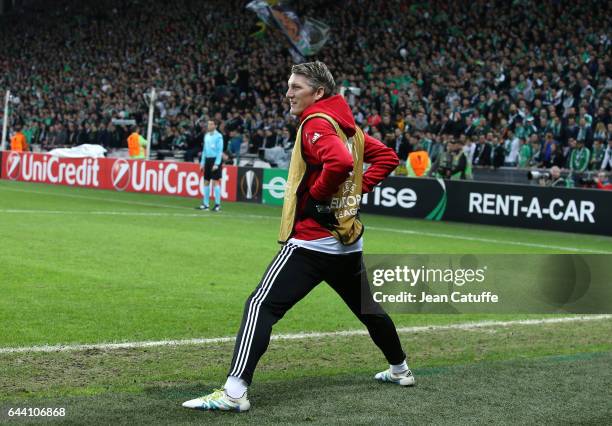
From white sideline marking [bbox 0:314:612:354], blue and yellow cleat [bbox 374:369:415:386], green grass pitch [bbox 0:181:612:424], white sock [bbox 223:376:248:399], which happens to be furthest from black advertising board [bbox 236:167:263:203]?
white sock [bbox 223:376:248:399]

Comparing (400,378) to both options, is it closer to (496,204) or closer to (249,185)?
(496,204)

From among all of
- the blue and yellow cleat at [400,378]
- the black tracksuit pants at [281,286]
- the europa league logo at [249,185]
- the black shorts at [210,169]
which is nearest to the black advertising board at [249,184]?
the europa league logo at [249,185]

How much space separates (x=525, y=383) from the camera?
639 cm

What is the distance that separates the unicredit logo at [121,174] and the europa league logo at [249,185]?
4.63 meters

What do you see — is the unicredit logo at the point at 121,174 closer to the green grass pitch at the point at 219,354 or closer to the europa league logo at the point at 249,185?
the europa league logo at the point at 249,185

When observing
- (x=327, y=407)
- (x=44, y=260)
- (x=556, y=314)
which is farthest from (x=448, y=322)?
(x=44, y=260)

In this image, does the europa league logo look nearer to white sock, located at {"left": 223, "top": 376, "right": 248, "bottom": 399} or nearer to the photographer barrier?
the photographer barrier

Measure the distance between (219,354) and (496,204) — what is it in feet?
46.6

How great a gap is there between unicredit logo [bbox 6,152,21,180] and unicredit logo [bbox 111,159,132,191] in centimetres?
484

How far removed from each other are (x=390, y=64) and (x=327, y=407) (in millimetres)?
27315

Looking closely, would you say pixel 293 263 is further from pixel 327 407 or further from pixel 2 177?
pixel 2 177

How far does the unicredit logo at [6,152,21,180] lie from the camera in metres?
32.2

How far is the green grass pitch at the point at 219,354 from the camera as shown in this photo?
18.2ft

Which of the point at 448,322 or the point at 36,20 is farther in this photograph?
the point at 36,20
